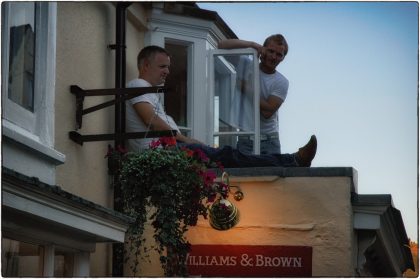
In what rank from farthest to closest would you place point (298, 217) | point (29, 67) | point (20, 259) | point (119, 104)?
point (119, 104) → point (298, 217) → point (29, 67) → point (20, 259)

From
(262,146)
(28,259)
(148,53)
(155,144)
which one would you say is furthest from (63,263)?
(262,146)

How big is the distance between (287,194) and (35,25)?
3211 millimetres

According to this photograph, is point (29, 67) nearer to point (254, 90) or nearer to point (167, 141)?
point (167, 141)

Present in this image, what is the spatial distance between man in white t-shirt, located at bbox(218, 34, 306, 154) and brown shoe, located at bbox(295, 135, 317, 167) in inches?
40.6

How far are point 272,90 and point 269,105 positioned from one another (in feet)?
0.51

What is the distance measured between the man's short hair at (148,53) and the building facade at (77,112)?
16 cm

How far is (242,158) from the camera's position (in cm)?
1277

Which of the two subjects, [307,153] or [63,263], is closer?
[63,263]

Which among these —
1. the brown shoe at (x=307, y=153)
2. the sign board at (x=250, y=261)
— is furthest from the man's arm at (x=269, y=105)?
the sign board at (x=250, y=261)

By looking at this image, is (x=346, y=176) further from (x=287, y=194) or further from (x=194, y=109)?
(x=194, y=109)

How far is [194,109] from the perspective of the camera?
45.8ft

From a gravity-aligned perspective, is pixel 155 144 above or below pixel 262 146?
below

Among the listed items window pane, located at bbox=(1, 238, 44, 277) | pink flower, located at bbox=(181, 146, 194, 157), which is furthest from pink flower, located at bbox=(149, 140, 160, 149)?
window pane, located at bbox=(1, 238, 44, 277)

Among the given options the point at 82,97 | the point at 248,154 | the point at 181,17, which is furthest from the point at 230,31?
the point at 82,97
